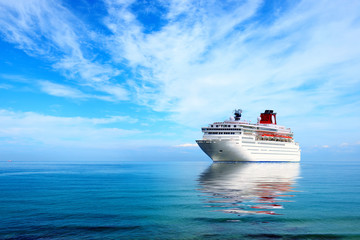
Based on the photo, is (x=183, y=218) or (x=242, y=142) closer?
(x=183, y=218)

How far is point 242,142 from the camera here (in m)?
97.5

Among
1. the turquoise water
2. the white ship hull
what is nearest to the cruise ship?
the white ship hull

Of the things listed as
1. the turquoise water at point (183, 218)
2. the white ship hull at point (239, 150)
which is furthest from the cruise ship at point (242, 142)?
the turquoise water at point (183, 218)

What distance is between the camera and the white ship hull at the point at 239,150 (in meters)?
95.4

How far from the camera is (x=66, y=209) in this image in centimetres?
1958

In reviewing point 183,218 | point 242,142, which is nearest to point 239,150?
point 242,142

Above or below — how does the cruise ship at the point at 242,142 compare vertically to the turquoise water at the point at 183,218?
above

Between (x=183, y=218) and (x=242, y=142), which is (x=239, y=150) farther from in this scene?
(x=183, y=218)

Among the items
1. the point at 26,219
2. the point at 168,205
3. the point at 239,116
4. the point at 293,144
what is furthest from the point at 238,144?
the point at 26,219

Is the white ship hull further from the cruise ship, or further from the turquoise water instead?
the turquoise water

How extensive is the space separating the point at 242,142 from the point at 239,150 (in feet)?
10.9

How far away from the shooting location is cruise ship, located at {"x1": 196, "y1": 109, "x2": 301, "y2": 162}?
96125 mm

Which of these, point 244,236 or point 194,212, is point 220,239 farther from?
point 194,212

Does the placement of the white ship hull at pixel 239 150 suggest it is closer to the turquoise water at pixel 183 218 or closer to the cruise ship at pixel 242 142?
the cruise ship at pixel 242 142
